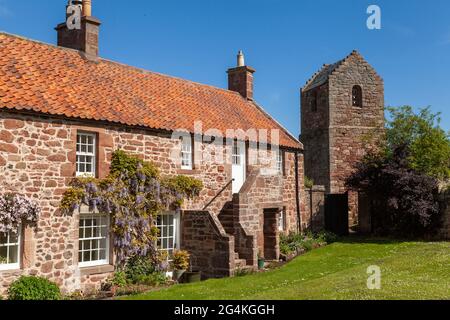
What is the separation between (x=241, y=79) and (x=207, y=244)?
11.1 m

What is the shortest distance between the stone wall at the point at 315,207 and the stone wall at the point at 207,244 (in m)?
9.09

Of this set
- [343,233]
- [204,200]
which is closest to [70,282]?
[204,200]

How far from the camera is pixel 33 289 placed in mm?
12922

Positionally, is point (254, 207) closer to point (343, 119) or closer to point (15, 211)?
point (15, 211)

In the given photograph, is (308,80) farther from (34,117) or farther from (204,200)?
(34,117)

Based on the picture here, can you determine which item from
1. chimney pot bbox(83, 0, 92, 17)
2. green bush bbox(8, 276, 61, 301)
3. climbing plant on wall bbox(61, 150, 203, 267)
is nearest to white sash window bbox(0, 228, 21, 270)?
green bush bbox(8, 276, 61, 301)

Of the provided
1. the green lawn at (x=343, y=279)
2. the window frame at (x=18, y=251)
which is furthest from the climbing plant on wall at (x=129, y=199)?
the green lawn at (x=343, y=279)

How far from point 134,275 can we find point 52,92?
6.08 metres

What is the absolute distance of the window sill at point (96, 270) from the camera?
49.3ft

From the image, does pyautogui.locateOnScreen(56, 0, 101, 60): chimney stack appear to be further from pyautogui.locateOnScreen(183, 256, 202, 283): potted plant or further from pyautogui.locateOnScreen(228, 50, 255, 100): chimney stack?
pyautogui.locateOnScreen(228, 50, 255, 100): chimney stack

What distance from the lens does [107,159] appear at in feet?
52.2

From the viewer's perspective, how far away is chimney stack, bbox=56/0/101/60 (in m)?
18.5

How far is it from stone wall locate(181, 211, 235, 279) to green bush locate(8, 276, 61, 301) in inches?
222

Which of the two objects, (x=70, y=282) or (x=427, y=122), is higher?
(x=427, y=122)
